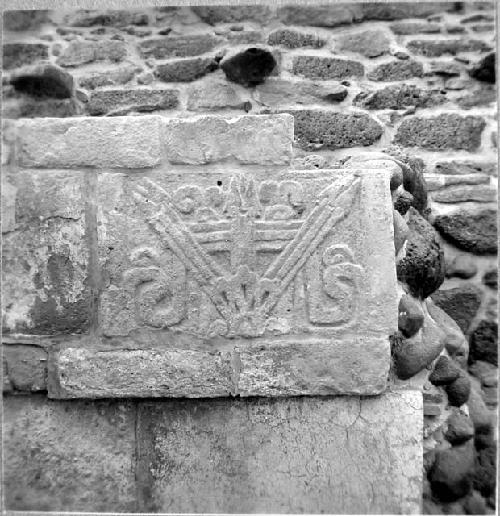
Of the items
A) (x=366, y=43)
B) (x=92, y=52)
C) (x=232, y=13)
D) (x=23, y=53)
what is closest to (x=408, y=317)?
(x=366, y=43)

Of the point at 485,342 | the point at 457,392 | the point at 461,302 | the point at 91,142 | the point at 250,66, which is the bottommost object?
the point at 457,392

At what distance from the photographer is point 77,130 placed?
5.12 feet

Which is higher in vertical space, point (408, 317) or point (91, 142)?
point (91, 142)

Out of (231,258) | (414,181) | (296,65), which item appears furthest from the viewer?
(296,65)

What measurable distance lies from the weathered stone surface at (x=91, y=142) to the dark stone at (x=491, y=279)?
140cm

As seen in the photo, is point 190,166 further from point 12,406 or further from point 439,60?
point 439,60

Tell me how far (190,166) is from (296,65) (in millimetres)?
732

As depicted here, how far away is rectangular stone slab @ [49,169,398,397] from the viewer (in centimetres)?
153

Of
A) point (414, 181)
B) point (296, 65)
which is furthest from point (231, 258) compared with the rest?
point (296, 65)

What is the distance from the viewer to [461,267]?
1.96 m

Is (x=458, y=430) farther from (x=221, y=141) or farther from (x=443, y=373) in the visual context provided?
(x=221, y=141)

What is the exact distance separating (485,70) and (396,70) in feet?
1.18

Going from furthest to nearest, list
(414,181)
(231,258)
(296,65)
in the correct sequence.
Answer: (296,65), (414,181), (231,258)

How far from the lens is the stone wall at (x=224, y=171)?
1559 mm
